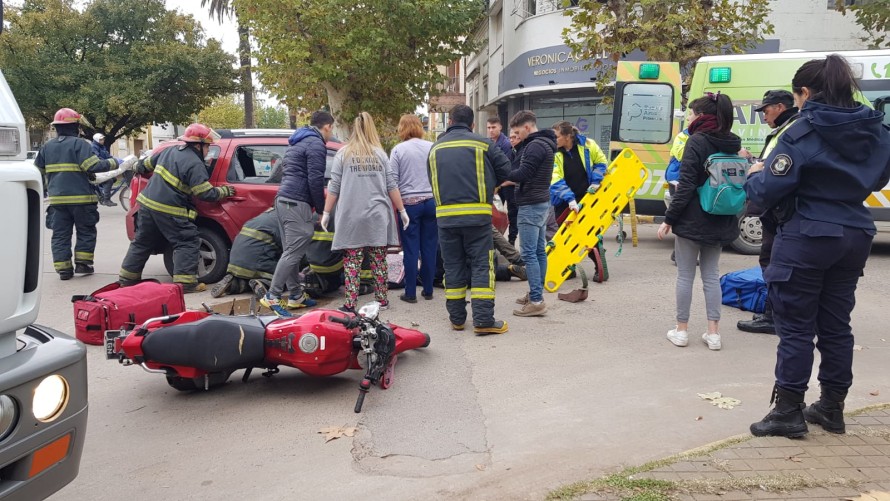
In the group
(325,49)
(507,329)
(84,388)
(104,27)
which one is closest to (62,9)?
(104,27)

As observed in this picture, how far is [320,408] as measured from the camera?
4.27 meters

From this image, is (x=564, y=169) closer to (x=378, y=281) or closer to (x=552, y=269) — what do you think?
(x=552, y=269)

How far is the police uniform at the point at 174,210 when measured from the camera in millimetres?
7172

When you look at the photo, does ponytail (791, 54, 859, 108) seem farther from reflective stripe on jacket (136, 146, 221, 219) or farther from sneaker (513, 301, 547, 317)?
reflective stripe on jacket (136, 146, 221, 219)

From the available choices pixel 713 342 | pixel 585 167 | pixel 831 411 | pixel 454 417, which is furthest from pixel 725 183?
pixel 585 167

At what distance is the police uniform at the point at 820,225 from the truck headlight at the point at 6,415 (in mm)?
3389

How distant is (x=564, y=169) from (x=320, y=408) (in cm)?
463

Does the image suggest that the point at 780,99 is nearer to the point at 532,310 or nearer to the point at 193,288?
the point at 532,310

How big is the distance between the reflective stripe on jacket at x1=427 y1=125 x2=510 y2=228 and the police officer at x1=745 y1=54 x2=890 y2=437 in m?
2.39

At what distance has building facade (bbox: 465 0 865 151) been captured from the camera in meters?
18.3

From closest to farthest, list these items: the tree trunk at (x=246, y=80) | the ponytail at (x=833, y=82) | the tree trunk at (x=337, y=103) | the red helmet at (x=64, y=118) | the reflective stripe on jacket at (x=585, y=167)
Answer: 1. the ponytail at (x=833, y=82)
2. the reflective stripe on jacket at (x=585, y=167)
3. the red helmet at (x=64, y=118)
4. the tree trunk at (x=337, y=103)
5. the tree trunk at (x=246, y=80)

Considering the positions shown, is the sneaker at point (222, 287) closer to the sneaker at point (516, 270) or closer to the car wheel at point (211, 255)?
the car wheel at point (211, 255)

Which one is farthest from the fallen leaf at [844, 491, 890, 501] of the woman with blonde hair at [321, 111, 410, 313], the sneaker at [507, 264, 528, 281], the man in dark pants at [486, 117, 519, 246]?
the man in dark pants at [486, 117, 519, 246]

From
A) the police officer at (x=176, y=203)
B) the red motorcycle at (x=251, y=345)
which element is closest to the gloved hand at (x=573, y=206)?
the red motorcycle at (x=251, y=345)
